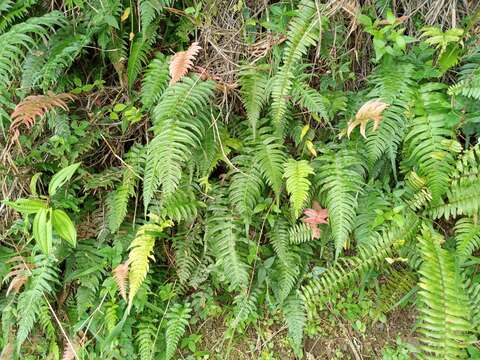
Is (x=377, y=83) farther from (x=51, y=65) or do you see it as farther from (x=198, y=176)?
(x=51, y=65)

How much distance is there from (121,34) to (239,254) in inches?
65.2

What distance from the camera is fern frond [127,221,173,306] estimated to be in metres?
2.59

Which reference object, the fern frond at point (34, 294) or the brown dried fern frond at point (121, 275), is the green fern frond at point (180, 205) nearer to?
the brown dried fern frond at point (121, 275)

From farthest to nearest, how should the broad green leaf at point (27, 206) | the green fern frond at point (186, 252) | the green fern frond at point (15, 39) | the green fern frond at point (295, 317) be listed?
the green fern frond at point (186, 252) < the green fern frond at point (15, 39) < the green fern frond at point (295, 317) < the broad green leaf at point (27, 206)

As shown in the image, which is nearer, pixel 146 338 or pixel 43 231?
pixel 43 231

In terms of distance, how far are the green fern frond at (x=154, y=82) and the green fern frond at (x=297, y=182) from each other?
0.92m

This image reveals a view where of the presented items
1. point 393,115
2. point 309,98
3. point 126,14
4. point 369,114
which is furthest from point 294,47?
point 126,14

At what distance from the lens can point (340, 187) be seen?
2.50 meters

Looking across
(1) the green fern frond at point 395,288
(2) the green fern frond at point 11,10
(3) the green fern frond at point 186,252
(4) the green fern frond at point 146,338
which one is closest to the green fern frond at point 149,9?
(2) the green fern frond at point 11,10

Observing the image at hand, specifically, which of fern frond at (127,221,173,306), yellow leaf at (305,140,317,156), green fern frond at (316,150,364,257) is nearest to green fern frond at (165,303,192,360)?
fern frond at (127,221,173,306)

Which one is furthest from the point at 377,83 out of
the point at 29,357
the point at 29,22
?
the point at 29,357

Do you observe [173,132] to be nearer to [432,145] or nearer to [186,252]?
[186,252]

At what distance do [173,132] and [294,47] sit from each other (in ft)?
2.71

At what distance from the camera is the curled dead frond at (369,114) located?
7.91ft
